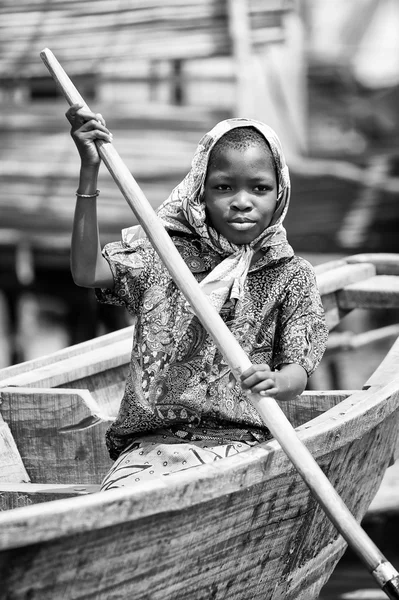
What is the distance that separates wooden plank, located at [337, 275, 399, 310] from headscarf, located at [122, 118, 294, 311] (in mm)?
1910

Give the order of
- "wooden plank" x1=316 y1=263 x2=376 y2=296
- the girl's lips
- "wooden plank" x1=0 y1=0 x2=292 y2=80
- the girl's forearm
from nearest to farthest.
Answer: the girl's forearm < the girl's lips < "wooden plank" x1=316 y1=263 x2=376 y2=296 < "wooden plank" x1=0 y1=0 x2=292 y2=80

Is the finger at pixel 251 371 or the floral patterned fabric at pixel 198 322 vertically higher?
the floral patterned fabric at pixel 198 322

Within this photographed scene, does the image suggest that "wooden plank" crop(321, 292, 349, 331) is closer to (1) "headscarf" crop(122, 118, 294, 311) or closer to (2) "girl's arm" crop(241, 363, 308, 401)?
(1) "headscarf" crop(122, 118, 294, 311)

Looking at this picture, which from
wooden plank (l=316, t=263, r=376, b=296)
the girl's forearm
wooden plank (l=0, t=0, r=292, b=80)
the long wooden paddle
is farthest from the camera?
wooden plank (l=0, t=0, r=292, b=80)

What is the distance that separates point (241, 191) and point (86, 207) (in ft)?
1.24

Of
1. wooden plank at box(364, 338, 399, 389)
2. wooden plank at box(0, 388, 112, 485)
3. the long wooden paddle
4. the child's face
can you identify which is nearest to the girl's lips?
the child's face

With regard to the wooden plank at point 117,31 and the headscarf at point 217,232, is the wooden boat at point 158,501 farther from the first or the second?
the wooden plank at point 117,31

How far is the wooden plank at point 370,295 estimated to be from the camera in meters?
4.58

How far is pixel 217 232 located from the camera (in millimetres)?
2699

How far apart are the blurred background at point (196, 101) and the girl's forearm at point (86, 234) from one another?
5011mm

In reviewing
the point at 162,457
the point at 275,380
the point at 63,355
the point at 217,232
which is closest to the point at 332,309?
the point at 63,355

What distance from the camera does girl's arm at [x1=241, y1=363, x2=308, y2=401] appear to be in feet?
7.73

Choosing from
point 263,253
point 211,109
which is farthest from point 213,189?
point 211,109

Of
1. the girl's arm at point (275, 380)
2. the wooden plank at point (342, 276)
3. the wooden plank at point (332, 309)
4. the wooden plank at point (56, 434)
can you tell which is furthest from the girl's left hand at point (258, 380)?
the wooden plank at point (332, 309)
